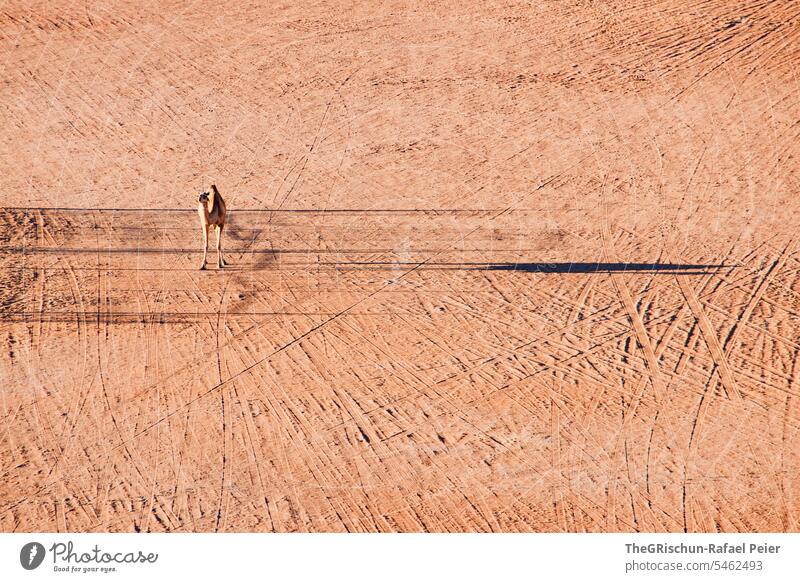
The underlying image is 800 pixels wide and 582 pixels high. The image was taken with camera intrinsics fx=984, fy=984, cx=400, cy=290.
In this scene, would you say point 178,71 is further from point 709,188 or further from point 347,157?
point 709,188

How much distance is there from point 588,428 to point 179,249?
6.61 meters

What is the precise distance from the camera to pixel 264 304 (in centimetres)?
1315

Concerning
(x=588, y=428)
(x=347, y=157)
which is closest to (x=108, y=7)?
(x=347, y=157)

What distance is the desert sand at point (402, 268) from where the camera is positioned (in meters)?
10.4
